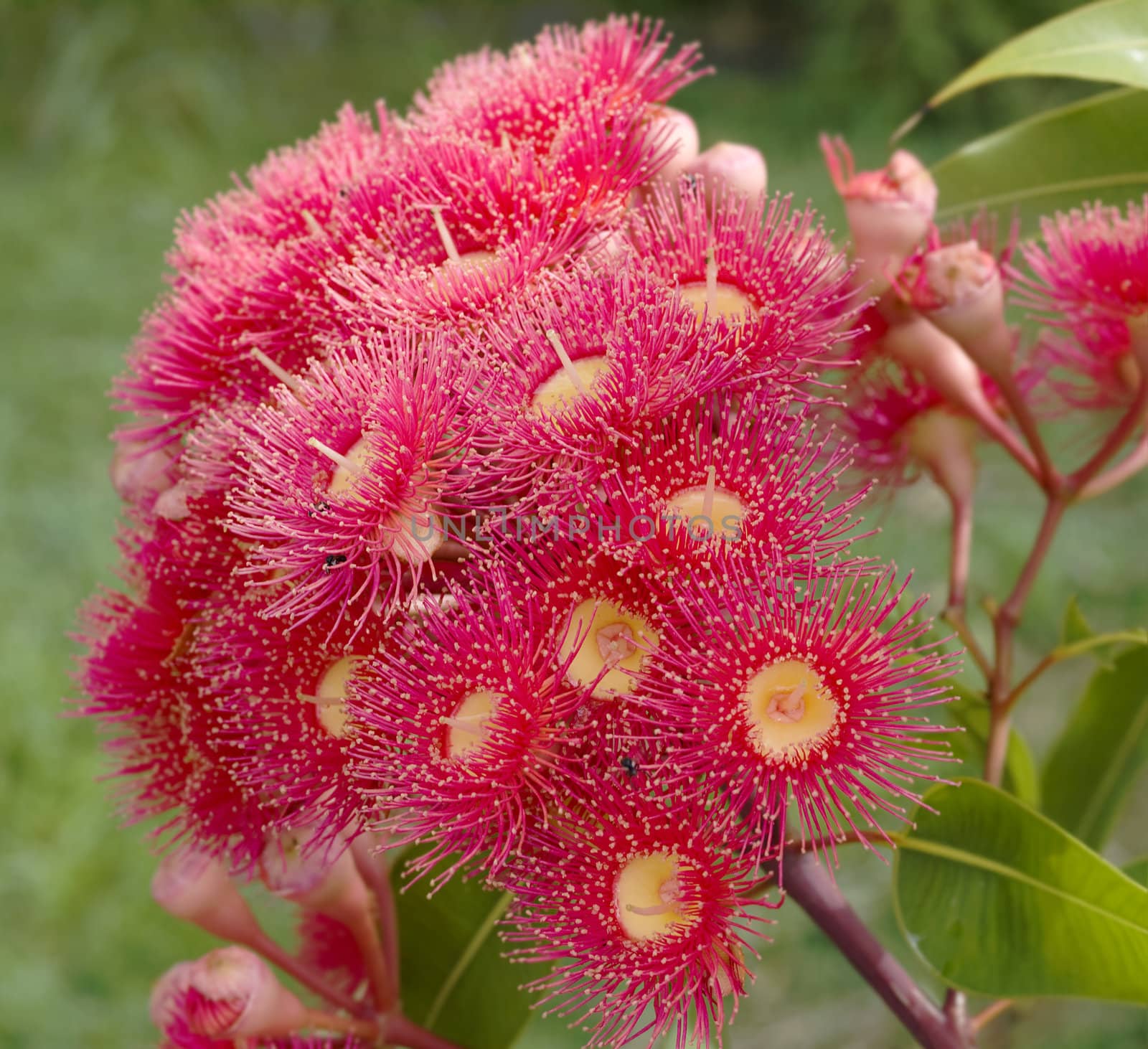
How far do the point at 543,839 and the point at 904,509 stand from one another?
189 centimetres

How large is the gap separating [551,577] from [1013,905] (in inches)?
11.3

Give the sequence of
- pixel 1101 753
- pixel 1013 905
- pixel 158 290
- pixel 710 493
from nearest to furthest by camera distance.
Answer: pixel 710 493 → pixel 1013 905 → pixel 1101 753 → pixel 158 290

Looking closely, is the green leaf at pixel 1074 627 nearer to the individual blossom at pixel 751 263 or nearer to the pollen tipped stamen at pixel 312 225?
the individual blossom at pixel 751 263

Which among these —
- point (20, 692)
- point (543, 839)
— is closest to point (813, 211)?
point (543, 839)

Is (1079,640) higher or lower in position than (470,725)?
lower

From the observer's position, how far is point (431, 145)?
23.7 inches

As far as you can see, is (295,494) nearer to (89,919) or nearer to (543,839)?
(543,839)

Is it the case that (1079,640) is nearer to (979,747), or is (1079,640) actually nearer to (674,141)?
(979,747)

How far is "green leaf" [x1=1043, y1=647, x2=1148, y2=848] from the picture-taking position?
792 millimetres

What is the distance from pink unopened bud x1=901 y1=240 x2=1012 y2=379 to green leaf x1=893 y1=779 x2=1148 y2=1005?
0.76 ft

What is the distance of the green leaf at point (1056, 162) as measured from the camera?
73cm

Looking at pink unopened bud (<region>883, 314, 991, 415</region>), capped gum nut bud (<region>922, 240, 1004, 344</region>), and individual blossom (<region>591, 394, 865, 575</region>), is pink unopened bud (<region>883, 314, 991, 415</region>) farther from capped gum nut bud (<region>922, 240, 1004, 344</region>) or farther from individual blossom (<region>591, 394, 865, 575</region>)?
individual blossom (<region>591, 394, 865, 575</region>)

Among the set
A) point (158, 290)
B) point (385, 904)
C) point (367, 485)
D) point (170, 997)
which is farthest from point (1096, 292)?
point (158, 290)

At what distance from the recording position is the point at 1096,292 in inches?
25.3
